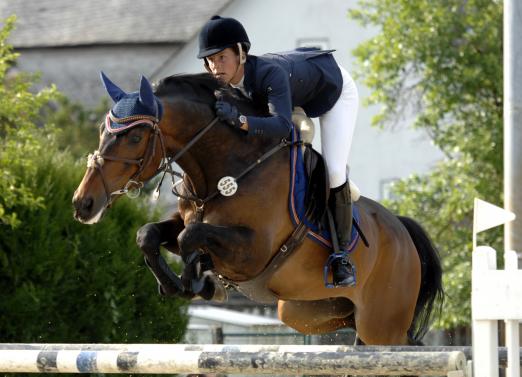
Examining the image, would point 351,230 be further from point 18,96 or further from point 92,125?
point 92,125

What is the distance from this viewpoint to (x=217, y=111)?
5.55 metres

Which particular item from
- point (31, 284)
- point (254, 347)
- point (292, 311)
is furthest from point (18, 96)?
point (254, 347)

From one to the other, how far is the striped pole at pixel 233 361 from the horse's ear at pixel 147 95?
1.25m

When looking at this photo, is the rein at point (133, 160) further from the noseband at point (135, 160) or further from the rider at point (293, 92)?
the rider at point (293, 92)

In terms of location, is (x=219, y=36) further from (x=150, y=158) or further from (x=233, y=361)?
(x=233, y=361)

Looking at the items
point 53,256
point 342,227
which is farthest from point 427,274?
point 53,256

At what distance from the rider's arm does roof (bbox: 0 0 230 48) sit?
23374 mm

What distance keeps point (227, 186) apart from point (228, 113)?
14.6 inches

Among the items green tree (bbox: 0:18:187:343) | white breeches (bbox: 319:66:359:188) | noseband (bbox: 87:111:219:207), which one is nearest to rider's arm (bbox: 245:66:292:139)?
noseband (bbox: 87:111:219:207)

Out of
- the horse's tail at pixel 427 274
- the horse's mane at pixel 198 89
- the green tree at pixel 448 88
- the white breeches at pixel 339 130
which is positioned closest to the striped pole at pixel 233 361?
the horse's mane at pixel 198 89

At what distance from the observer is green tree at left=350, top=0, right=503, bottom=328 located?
462 inches

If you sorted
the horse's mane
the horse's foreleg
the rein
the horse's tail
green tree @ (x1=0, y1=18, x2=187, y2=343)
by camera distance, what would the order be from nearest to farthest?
the rein < the horse's foreleg < the horse's mane < the horse's tail < green tree @ (x1=0, y1=18, x2=187, y2=343)

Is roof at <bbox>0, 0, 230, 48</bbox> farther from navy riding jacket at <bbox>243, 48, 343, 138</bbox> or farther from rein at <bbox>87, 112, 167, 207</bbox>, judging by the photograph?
rein at <bbox>87, 112, 167, 207</bbox>

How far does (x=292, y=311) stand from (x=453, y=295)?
4978 millimetres
